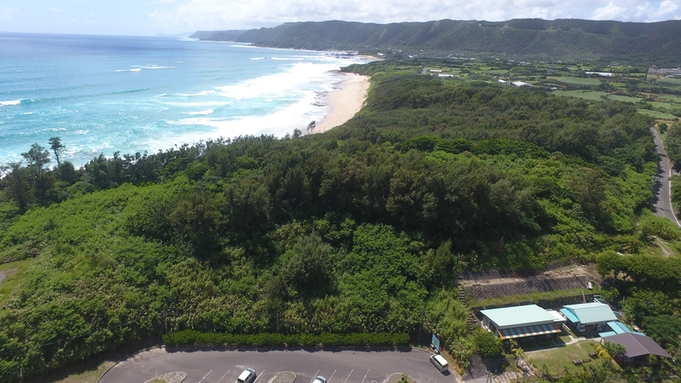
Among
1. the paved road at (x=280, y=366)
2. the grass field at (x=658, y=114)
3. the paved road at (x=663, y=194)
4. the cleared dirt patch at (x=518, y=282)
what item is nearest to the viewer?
the paved road at (x=280, y=366)

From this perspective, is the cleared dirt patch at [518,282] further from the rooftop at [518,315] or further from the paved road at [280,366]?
the paved road at [280,366]

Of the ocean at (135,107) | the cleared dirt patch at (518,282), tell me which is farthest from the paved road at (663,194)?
the ocean at (135,107)

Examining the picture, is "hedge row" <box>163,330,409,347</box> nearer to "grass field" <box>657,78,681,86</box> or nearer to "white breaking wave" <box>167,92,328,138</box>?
"white breaking wave" <box>167,92,328,138</box>

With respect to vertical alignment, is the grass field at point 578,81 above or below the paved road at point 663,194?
above

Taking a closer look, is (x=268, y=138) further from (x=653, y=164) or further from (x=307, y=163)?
(x=653, y=164)

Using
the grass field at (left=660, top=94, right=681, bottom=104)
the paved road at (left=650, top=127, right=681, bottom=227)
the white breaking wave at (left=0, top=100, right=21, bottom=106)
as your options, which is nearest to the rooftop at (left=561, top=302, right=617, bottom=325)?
the paved road at (left=650, top=127, right=681, bottom=227)

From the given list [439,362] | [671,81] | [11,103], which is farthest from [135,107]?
[671,81]

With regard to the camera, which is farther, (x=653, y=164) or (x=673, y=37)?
(x=673, y=37)

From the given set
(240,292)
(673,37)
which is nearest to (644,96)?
(240,292)
